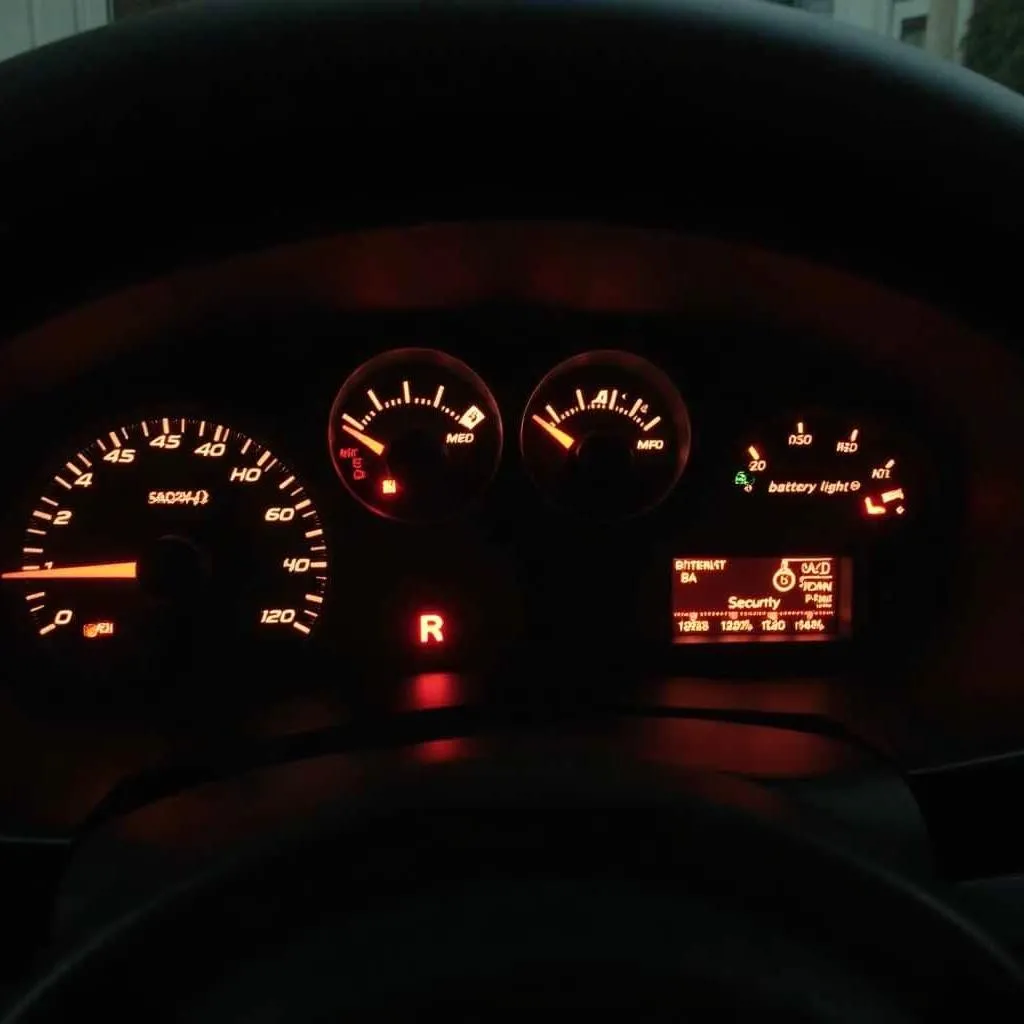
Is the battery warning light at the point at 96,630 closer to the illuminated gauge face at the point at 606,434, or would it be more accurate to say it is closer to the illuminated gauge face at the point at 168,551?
the illuminated gauge face at the point at 168,551

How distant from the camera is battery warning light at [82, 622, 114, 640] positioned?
7.06ft

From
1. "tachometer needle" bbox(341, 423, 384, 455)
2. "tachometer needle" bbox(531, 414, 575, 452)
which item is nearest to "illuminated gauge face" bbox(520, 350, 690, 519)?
"tachometer needle" bbox(531, 414, 575, 452)

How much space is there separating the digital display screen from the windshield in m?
0.78

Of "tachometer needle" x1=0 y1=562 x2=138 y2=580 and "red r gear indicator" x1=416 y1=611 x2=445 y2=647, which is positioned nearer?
"tachometer needle" x1=0 y1=562 x2=138 y2=580

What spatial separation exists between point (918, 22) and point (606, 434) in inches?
28.5

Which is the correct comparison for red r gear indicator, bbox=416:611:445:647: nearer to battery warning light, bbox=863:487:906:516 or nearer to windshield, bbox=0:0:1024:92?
battery warning light, bbox=863:487:906:516

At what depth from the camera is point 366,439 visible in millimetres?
2250

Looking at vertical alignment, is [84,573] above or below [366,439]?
below

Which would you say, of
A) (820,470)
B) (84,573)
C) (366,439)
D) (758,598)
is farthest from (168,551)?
(820,470)

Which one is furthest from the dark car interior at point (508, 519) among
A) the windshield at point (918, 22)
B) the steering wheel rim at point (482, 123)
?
the windshield at point (918, 22)

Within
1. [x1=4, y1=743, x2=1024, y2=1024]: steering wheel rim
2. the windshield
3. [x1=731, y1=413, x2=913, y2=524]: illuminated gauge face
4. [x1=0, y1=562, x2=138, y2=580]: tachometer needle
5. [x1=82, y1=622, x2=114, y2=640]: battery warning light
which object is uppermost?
the windshield

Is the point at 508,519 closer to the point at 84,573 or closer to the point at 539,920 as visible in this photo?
the point at 84,573

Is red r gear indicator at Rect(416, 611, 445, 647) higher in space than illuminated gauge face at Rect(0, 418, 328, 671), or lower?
lower

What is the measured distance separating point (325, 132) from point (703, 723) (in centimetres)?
97
